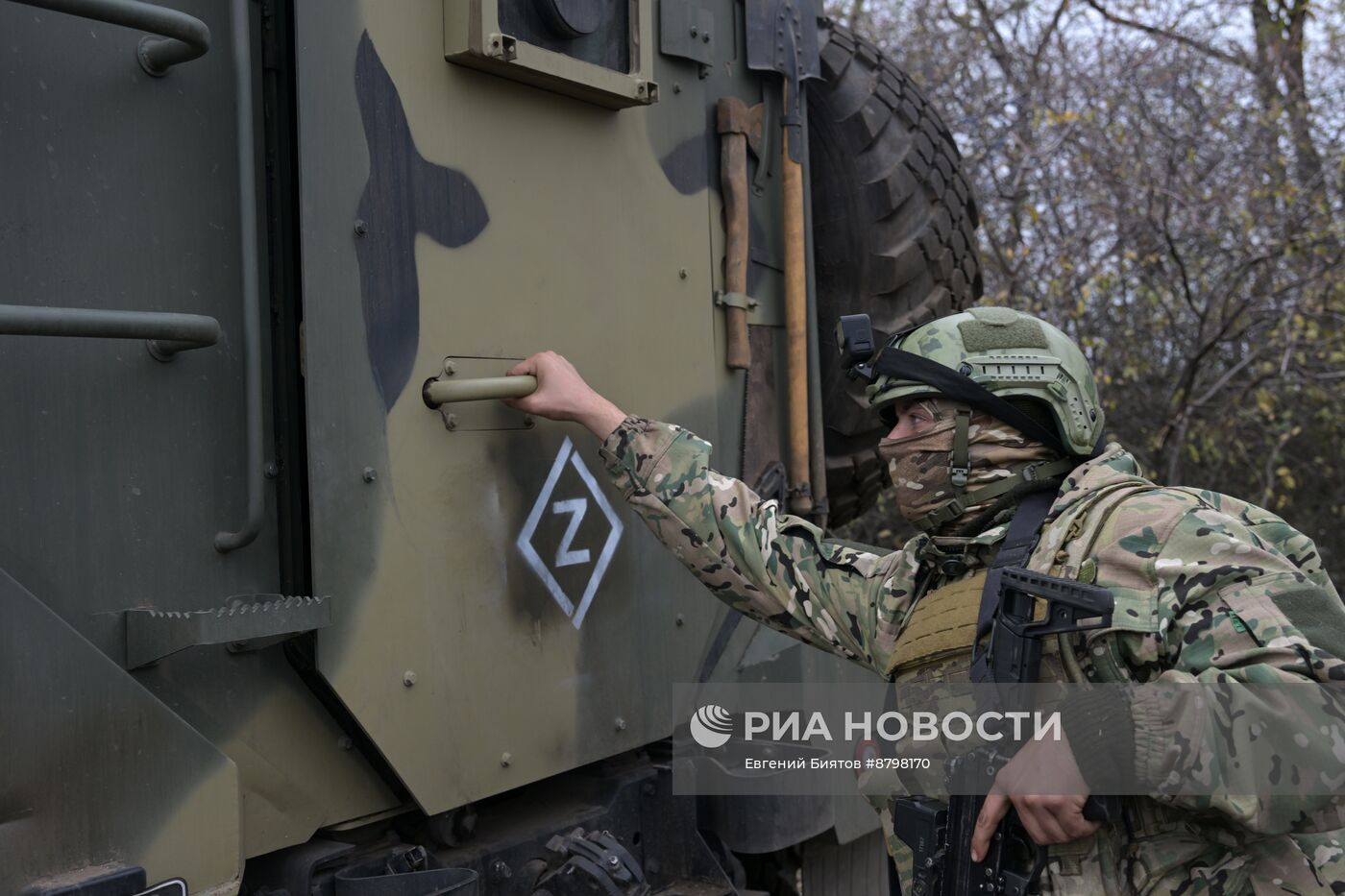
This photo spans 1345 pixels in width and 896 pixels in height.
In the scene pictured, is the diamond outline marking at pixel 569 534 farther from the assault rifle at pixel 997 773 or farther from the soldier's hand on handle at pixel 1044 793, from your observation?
the soldier's hand on handle at pixel 1044 793

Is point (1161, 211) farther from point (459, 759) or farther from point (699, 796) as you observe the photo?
point (459, 759)

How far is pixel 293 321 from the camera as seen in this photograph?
2109mm

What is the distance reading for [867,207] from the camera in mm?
3389

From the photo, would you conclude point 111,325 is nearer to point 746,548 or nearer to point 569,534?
point 569,534

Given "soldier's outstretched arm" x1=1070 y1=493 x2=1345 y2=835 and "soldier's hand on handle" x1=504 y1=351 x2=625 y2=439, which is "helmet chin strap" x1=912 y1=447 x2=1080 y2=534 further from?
"soldier's hand on handle" x1=504 y1=351 x2=625 y2=439

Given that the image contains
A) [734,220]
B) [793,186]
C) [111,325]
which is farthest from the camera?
[793,186]

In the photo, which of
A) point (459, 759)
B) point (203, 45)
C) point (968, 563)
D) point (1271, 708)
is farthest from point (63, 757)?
point (1271, 708)

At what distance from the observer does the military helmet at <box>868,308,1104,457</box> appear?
89.3 inches

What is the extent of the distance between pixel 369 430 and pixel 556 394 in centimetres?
36

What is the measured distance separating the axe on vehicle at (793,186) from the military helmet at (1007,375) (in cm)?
81

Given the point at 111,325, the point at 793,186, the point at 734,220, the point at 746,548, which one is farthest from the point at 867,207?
the point at 111,325

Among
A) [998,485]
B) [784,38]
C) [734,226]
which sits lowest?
[998,485]

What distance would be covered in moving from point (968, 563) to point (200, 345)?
4.21 ft

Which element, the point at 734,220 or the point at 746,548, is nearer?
the point at 746,548
